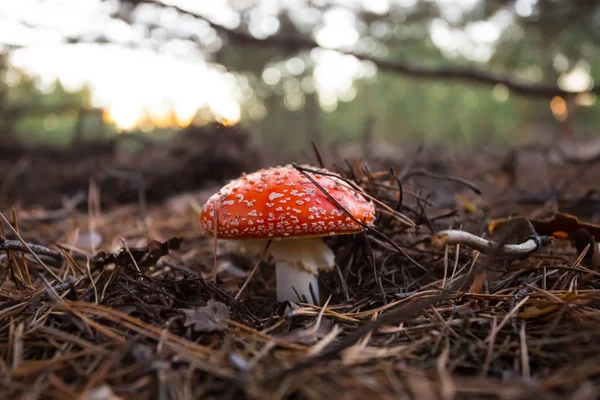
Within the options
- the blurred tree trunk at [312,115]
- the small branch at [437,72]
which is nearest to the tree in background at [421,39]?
the small branch at [437,72]

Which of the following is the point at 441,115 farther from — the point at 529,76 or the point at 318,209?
the point at 318,209

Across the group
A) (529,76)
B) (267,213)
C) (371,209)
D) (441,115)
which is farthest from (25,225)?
(441,115)

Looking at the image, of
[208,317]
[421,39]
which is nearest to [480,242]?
[208,317]

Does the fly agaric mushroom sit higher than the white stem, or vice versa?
the fly agaric mushroom

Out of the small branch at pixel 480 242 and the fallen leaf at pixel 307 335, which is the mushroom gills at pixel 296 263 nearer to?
the fallen leaf at pixel 307 335

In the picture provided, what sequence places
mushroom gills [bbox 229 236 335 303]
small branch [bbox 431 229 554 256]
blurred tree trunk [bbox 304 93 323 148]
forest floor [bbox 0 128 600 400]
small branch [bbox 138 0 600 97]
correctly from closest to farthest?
forest floor [bbox 0 128 600 400], small branch [bbox 431 229 554 256], mushroom gills [bbox 229 236 335 303], small branch [bbox 138 0 600 97], blurred tree trunk [bbox 304 93 323 148]

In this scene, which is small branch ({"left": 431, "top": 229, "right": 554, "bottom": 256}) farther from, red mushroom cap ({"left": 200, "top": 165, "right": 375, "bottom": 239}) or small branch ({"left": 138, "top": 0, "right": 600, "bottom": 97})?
small branch ({"left": 138, "top": 0, "right": 600, "bottom": 97})

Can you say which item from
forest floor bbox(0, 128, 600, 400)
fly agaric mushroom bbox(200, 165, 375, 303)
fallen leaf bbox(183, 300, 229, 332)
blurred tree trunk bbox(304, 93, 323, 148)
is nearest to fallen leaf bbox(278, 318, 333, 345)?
forest floor bbox(0, 128, 600, 400)
